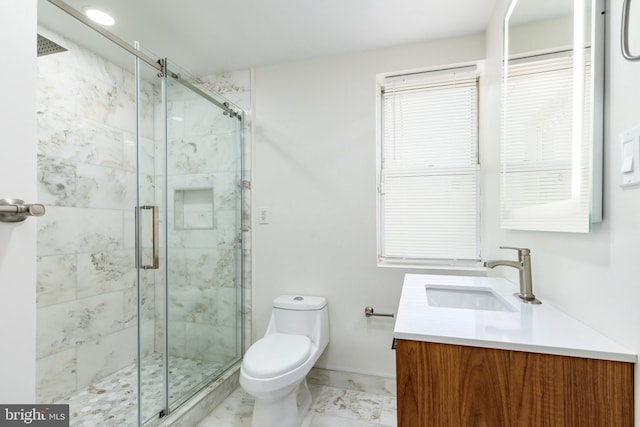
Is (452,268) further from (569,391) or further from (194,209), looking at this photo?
(194,209)

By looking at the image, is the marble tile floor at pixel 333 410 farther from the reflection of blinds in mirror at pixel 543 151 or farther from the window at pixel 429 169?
the reflection of blinds in mirror at pixel 543 151

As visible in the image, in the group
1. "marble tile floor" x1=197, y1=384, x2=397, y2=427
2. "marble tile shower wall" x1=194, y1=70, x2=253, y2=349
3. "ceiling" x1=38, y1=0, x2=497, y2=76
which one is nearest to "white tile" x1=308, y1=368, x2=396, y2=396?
"marble tile floor" x1=197, y1=384, x2=397, y2=427

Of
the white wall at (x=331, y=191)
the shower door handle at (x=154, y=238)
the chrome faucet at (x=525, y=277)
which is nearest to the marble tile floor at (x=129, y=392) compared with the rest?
the white wall at (x=331, y=191)

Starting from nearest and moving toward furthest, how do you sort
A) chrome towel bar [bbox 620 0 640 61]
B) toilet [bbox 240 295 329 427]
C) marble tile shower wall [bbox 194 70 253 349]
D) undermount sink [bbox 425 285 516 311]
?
chrome towel bar [bbox 620 0 640 61] → undermount sink [bbox 425 285 516 311] → toilet [bbox 240 295 329 427] → marble tile shower wall [bbox 194 70 253 349]

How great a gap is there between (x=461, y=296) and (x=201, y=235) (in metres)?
1.65

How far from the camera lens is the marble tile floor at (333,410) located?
1.70 meters

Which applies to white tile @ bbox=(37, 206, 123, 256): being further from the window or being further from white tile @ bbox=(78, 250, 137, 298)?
the window

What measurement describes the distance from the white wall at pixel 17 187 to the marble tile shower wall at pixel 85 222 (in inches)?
40.1

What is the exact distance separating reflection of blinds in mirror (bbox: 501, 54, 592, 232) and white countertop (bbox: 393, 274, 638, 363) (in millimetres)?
271

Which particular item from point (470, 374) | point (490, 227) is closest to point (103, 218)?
point (470, 374)

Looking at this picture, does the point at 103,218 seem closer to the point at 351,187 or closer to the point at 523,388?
the point at 351,187

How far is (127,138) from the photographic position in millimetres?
2262

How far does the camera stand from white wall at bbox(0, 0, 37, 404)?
74 cm

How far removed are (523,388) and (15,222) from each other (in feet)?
4.23
